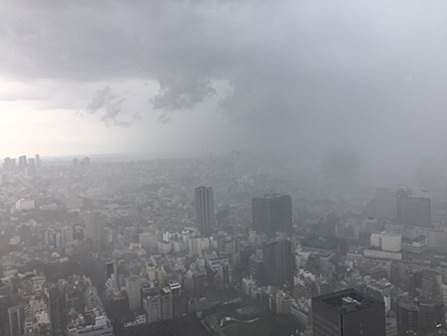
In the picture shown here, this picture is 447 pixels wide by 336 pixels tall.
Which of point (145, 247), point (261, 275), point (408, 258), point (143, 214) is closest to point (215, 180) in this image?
point (143, 214)

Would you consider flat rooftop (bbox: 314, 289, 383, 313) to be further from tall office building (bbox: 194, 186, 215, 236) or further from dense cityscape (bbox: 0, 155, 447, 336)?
tall office building (bbox: 194, 186, 215, 236)

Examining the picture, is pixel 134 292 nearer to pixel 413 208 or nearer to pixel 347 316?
pixel 347 316

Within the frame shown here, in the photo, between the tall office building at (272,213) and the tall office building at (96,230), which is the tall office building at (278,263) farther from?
the tall office building at (96,230)

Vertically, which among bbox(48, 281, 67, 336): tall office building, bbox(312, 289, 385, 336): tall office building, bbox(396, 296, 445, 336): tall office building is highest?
bbox(312, 289, 385, 336): tall office building

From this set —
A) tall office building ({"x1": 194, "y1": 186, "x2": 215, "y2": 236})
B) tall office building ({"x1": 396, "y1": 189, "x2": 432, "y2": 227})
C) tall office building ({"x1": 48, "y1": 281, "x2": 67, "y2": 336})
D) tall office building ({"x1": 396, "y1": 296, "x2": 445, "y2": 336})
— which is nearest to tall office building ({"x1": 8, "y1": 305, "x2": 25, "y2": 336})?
tall office building ({"x1": 48, "y1": 281, "x2": 67, "y2": 336})

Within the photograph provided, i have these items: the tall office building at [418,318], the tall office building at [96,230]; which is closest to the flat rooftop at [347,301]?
the tall office building at [418,318]

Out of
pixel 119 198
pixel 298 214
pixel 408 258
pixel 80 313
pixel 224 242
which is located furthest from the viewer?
pixel 298 214

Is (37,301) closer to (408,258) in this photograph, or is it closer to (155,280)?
(155,280)
